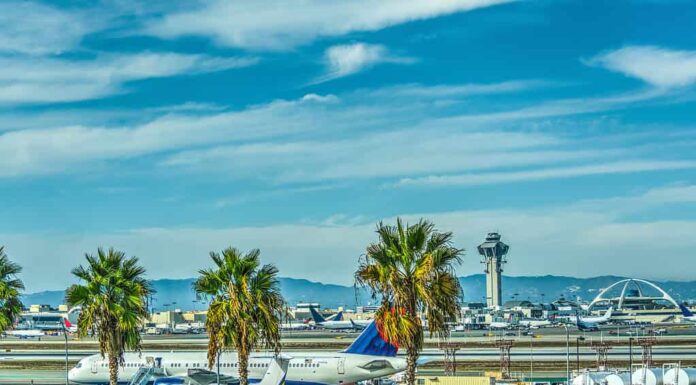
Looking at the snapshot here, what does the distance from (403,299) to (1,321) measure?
1058 inches

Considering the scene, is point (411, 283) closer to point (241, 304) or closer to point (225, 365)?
point (241, 304)

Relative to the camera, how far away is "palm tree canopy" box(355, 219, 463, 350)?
42062 mm

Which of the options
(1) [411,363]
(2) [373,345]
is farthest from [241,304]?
(2) [373,345]

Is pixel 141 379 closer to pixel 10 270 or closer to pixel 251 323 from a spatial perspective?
pixel 10 270

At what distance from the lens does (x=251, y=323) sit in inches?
1838

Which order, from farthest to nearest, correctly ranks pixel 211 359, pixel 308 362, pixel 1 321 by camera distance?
pixel 308 362
pixel 1 321
pixel 211 359

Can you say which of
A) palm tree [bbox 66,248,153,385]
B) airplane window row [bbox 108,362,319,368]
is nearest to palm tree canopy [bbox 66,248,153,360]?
palm tree [bbox 66,248,153,385]

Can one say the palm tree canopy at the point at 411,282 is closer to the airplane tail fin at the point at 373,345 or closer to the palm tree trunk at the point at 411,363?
the palm tree trunk at the point at 411,363

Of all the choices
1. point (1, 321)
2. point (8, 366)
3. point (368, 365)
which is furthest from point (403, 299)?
point (8, 366)

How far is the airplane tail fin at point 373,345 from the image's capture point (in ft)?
245

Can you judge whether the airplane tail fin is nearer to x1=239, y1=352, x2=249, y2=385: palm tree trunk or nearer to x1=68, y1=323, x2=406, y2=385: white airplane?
x1=68, y1=323, x2=406, y2=385: white airplane

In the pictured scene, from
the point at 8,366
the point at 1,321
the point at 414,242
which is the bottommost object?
the point at 8,366

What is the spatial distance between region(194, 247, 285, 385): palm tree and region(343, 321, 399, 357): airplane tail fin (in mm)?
27658

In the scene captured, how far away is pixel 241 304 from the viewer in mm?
46688
